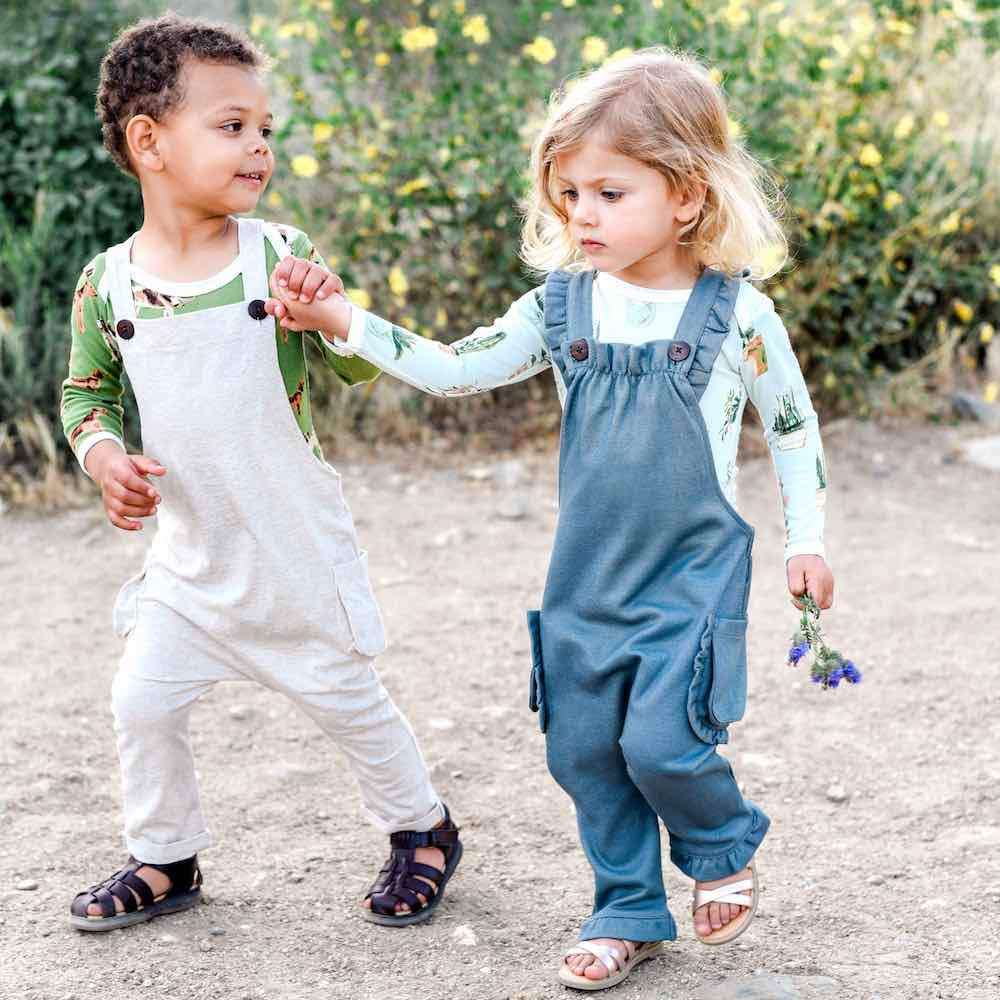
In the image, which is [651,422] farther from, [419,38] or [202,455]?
[419,38]


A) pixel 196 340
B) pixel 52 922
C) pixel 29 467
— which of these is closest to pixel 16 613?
Answer: pixel 29 467

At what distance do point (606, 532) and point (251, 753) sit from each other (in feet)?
5.07

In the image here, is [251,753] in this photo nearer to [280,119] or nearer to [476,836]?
[476,836]

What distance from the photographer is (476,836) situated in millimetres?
3148

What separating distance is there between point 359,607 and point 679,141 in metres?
0.94

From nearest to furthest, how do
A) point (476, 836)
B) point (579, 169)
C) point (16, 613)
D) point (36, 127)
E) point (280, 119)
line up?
1. point (579, 169)
2. point (476, 836)
3. point (16, 613)
4. point (36, 127)
5. point (280, 119)

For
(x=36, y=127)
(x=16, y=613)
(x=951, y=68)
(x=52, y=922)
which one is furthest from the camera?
(x=951, y=68)

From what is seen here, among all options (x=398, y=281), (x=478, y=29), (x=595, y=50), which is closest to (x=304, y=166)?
(x=398, y=281)

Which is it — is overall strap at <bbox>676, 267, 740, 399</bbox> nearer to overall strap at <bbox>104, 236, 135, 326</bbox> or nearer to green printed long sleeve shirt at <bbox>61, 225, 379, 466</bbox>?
green printed long sleeve shirt at <bbox>61, 225, 379, 466</bbox>

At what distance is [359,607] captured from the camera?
2.59 metres

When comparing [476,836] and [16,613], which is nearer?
[476,836]

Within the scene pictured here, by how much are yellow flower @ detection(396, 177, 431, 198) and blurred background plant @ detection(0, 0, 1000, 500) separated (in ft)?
0.04

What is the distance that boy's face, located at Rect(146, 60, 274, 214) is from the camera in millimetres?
2400

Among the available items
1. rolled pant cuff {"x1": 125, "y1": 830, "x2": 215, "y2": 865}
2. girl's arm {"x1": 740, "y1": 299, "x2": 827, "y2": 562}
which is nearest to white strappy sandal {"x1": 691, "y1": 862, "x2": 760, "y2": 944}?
girl's arm {"x1": 740, "y1": 299, "x2": 827, "y2": 562}
